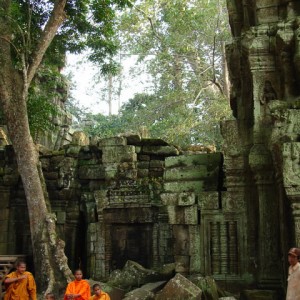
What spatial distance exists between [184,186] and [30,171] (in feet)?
11.4

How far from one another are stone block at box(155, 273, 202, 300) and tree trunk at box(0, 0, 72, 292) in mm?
3198

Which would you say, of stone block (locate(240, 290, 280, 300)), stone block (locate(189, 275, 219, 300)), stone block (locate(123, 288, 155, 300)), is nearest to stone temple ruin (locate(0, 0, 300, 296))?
stone block (locate(240, 290, 280, 300))

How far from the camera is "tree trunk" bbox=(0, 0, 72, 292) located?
949cm

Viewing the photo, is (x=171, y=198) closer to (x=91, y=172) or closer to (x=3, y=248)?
(x=91, y=172)

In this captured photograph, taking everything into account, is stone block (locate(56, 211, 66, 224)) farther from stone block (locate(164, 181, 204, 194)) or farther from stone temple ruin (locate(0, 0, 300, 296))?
stone block (locate(164, 181, 204, 194))

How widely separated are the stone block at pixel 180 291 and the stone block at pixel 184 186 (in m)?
1.89

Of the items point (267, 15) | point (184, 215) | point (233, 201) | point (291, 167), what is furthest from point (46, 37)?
point (291, 167)

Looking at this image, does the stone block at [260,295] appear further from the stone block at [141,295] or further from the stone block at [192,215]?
the stone block at [192,215]

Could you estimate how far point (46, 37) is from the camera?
11477 millimetres

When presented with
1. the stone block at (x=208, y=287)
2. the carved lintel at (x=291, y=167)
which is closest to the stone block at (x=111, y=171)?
the stone block at (x=208, y=287)

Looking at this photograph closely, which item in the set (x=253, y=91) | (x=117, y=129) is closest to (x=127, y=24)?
(x=117, y=129)

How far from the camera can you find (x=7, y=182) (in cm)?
1209

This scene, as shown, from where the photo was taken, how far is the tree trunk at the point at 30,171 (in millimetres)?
9492

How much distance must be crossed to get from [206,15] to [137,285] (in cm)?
1601
